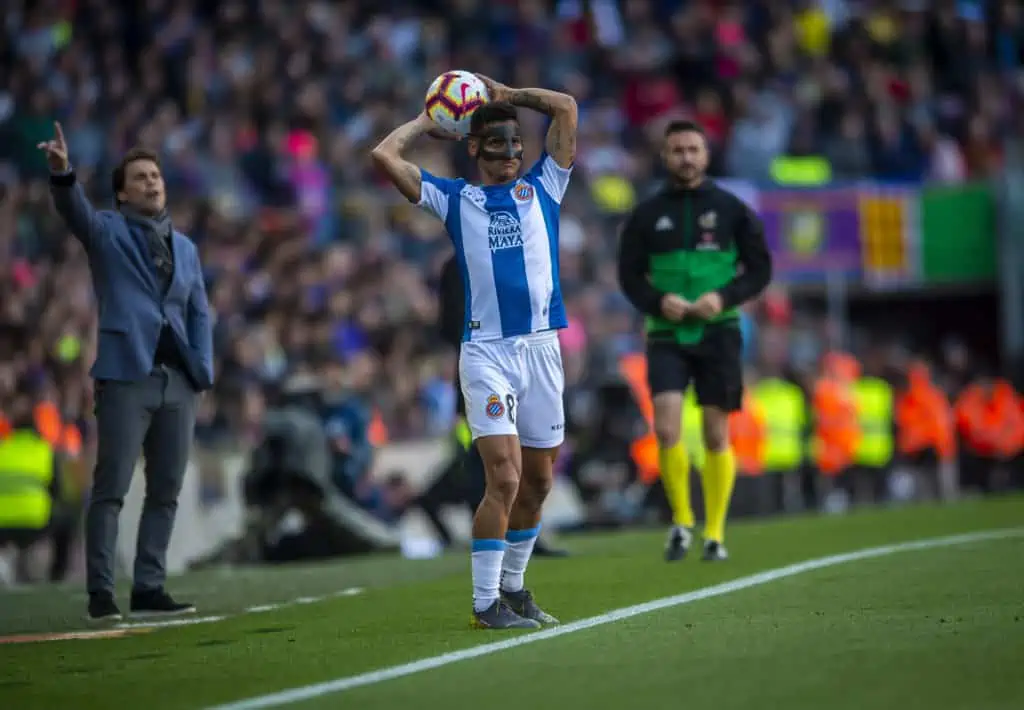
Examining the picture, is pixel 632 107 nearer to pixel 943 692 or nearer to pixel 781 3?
pixel 781 3

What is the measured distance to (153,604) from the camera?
32.1 feet

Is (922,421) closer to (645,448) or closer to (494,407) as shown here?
(645,448)

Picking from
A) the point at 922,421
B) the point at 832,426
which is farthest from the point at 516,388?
the point at 922,421

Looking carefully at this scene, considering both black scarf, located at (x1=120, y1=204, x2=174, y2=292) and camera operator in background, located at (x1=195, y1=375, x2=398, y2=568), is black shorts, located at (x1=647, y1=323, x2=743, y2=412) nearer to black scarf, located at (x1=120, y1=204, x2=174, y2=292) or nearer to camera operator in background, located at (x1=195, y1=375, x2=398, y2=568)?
black scarf, located at (x1=120, y1=204, x2=174, y2=292)

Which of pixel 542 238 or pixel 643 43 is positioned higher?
pixel 643 43

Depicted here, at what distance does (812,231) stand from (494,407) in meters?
17.1

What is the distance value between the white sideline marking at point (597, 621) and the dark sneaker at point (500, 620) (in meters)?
0.12

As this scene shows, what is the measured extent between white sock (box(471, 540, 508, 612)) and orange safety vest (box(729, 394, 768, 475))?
40.2 feet

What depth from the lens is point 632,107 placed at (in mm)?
26875

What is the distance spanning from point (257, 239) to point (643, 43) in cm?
997

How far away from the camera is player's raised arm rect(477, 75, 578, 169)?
8367mm

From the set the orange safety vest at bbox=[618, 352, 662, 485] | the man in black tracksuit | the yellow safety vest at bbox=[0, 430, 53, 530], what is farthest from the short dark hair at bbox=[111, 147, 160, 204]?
the orange safety vest at bbox=[618, 352, 662, 485]

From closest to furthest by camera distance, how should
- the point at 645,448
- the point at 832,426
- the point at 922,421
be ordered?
the point at 645,448, the point at 832,426, the point at 922,421

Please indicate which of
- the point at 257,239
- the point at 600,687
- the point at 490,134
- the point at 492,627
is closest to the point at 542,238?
the point at 490,134
